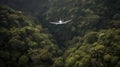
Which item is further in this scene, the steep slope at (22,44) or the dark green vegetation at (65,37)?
the steep slope at (22,44)

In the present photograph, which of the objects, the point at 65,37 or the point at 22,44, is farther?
the point at 65,37

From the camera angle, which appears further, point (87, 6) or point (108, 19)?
point (87, 6)

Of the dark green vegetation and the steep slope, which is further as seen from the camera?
the steep slope

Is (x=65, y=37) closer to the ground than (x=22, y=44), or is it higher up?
closer to the ground

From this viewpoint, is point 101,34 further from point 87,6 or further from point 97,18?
point 87,6

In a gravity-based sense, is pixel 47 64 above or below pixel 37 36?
below

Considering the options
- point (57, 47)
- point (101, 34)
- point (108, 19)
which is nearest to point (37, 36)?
point (57, 47)

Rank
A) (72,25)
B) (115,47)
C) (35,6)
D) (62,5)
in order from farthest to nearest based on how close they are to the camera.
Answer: (35,6) < (62,5) < (72,25) < (115,47)

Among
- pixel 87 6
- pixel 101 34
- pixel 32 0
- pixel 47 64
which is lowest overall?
pixel 47 64
